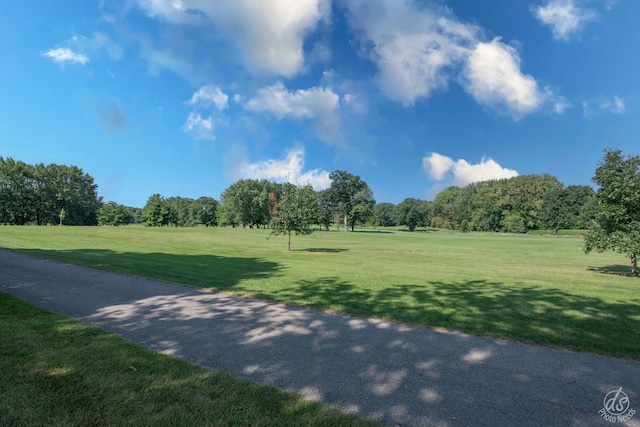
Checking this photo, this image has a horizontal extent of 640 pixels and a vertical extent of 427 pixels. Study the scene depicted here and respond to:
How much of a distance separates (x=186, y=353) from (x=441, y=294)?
668 cm

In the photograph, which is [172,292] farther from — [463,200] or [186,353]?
[463,200]

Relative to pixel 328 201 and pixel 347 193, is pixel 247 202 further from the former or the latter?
pixel 347 193

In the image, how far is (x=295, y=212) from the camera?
73.0ft

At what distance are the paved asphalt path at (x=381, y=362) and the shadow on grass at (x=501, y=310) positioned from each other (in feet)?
1.69

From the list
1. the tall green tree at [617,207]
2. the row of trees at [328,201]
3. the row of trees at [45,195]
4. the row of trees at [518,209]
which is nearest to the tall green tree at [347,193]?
the row of trees at [328,201]

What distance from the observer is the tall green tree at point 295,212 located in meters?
22.3

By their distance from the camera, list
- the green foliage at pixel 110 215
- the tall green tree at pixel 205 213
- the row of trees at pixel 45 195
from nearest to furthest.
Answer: the row of trees at pixel 45 195
the green foliage at pixel 110 215
the tall green tree at pixel 205 213

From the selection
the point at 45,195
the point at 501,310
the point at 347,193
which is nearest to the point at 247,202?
the point at 347,193

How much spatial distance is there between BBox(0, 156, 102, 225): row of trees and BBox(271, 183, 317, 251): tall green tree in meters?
66.8

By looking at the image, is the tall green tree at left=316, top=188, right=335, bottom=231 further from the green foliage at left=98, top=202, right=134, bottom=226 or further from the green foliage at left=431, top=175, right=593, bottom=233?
the green foliage at left=98, top=202, right=134, bottom=226

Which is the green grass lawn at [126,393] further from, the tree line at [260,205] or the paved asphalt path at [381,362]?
the tree line at [260,205]

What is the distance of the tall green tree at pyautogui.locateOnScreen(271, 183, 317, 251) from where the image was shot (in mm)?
22344

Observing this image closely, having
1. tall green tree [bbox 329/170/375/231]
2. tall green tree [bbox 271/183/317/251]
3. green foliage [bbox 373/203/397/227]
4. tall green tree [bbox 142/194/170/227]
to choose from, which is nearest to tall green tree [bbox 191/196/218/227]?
tall green tree [bbox 142/194/170/227]

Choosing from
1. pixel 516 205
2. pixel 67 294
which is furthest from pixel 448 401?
pixel 516 205
